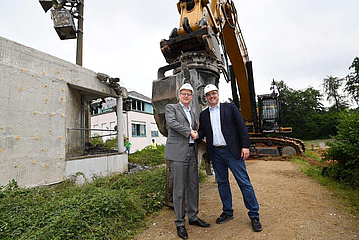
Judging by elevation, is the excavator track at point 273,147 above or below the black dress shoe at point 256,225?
above

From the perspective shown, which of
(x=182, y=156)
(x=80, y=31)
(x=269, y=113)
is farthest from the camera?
(x=269, y=113)

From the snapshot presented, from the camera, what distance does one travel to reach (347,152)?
3969mm

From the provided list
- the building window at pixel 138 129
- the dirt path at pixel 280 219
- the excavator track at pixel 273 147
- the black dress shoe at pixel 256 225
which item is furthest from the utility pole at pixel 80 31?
the building window at pixel 138 129

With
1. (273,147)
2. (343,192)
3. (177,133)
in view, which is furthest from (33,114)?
(273,147)

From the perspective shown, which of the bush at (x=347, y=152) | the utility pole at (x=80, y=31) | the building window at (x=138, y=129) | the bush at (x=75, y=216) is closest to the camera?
the bush at (x=75, y=216)

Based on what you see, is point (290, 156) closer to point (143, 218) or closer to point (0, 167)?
point (143, 218)

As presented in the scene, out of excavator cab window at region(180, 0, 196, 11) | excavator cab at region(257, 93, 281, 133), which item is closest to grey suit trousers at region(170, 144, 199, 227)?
excavator cab window at region(180, 0, 196, 11)

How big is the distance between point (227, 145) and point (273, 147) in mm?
7870

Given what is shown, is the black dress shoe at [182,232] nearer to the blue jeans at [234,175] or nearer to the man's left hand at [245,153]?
the blue jeans at [234,175]

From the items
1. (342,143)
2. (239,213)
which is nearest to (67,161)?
(239,213)

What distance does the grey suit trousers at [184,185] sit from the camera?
251 centimetres

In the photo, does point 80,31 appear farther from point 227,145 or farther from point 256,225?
point 256,225

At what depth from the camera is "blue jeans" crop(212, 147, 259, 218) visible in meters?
2.57

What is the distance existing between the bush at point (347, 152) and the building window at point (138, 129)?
48.2ft
